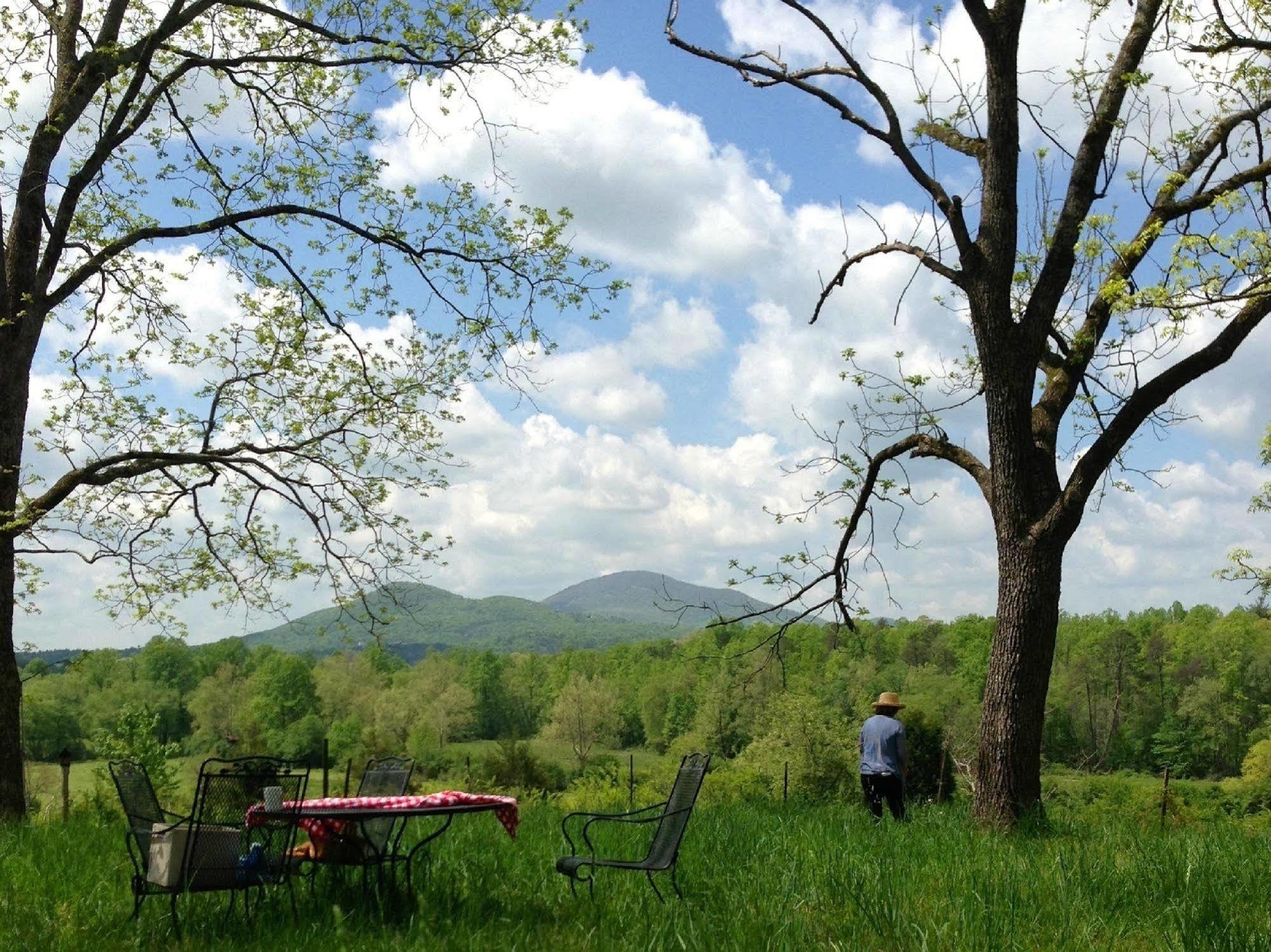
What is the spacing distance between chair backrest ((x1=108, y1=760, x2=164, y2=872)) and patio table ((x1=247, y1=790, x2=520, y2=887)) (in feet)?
1.94

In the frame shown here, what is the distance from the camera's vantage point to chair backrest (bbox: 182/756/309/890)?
21.1ft

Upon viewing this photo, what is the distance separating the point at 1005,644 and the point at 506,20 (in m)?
8.91

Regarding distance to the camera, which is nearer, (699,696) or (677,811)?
(677,811)

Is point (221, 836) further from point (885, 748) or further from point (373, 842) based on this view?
point (885, 748)

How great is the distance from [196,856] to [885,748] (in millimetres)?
7336

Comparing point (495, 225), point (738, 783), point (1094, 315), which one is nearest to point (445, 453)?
point (495, 225)

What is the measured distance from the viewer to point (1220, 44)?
11.6m

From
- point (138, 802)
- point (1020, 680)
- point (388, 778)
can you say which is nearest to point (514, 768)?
point (1020, 680)

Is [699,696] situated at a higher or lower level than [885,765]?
lower

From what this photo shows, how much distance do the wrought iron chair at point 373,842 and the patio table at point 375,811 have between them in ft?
0.28

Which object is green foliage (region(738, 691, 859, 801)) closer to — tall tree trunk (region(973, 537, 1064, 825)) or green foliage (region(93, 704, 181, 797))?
green foliage (region(93, 704, 181, 797))

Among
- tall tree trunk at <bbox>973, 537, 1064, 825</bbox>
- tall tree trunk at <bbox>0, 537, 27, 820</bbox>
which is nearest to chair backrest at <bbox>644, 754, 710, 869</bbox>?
tall tree trunk at <bbox>973, 537, 1064, 825</bbox>

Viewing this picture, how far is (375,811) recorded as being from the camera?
6602 mm

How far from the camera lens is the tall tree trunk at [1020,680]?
32.9ft
